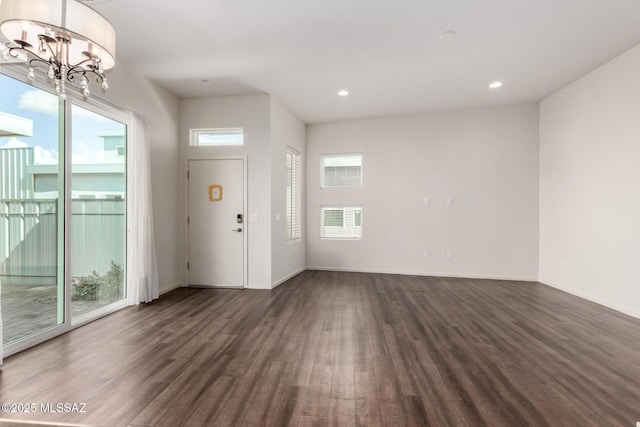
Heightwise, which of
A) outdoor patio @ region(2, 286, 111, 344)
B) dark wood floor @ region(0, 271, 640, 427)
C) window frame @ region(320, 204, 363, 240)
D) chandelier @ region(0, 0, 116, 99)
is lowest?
dark wood floor @ region(0, 271, 640, 427)

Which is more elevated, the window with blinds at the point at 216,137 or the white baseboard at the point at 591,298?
the window with blinds at the point at 216,137

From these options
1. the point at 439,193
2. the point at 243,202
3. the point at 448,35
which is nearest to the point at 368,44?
the point at 448,35

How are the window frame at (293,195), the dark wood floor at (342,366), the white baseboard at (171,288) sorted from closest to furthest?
the dark wood floor at (342,366), the white baseboard at (171,288), the window frame at (293,195)

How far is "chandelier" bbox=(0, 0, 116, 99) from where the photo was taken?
170cm

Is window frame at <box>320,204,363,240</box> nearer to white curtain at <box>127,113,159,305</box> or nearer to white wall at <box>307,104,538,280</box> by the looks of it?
white wall at <box>307,104,538,280</box>

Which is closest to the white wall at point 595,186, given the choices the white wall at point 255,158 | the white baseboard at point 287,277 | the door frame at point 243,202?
the white baseboard at point 287,277

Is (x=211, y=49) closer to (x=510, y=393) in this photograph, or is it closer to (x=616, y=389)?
(x=510, y=393)

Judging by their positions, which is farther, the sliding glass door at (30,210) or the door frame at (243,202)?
the door frame at (243,202)

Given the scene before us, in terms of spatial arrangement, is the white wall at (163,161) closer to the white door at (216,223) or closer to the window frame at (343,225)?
the white door at (216,223)

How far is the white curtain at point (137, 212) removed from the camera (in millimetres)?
4387

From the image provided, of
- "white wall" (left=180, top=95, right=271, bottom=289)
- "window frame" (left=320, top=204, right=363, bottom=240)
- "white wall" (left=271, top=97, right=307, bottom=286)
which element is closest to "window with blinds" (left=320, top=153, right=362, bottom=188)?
"window frame" (left=320, top=204, right=363, bottom=240)

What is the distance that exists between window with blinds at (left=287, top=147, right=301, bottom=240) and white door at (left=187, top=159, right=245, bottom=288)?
1.20 metres

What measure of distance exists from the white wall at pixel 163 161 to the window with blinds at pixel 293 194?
2034 mm

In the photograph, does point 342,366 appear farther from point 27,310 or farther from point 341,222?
point 341,222
